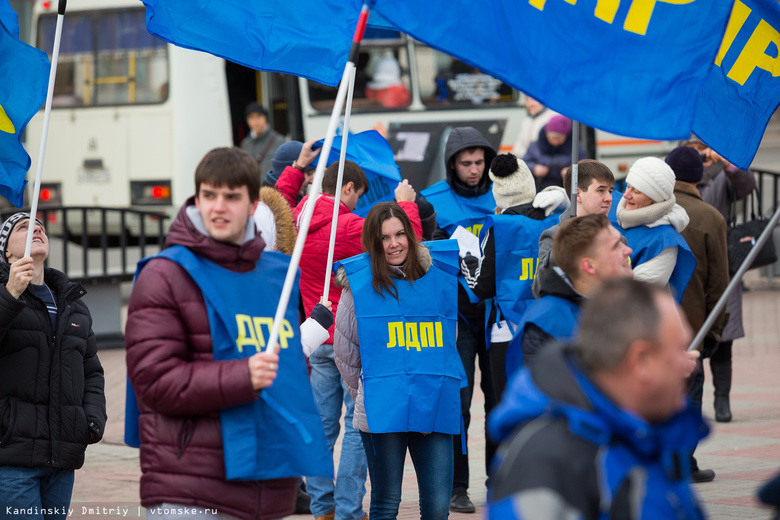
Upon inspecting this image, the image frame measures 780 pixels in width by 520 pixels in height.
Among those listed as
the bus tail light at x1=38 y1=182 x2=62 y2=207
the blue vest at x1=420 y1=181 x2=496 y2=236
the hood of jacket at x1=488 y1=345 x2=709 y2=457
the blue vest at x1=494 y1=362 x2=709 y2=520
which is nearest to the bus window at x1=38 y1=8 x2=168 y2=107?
the bus tail light at x1=38 y1=182 x2=62 y2=207

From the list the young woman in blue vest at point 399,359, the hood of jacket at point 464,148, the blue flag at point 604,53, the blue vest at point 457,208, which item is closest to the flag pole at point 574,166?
the blue flag at point 604,53

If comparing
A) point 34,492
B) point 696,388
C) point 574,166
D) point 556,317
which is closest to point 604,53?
point 574,166

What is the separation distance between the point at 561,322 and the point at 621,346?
60.6 inches

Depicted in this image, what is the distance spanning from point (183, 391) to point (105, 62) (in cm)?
1351

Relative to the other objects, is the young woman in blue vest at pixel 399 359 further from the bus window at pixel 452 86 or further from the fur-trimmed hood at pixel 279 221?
the bus window at pixel 452 86

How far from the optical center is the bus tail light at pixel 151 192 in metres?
15.7

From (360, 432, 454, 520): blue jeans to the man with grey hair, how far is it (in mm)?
2775

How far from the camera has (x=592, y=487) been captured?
7.08ft

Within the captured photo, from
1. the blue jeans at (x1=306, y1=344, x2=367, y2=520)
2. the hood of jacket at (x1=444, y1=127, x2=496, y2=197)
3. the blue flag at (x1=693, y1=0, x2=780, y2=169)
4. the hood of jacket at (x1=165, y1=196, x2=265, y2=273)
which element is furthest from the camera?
the hood of jacket at (x1=444, y1=127, x2=496, y2=197)

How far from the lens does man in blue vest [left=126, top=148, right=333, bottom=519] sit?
322 cm

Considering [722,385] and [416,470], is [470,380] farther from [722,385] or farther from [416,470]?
[722,385]

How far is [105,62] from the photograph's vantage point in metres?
15.8

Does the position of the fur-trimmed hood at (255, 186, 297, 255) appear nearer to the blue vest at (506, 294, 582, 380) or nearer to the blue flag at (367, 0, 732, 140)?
the blue flag at (367, 0, 732, 140)

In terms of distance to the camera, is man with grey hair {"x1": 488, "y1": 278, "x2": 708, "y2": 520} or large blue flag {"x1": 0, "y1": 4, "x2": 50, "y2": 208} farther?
large blue flag {"x1": 0, "y1": 4, "x2": 50, "y2": 208}
